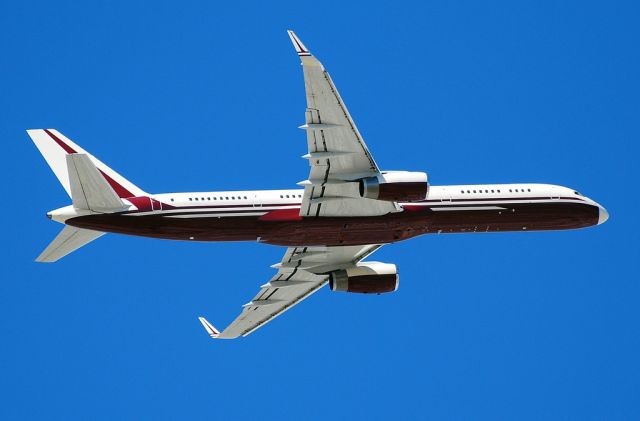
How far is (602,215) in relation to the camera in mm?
69125

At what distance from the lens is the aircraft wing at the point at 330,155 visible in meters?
53.2

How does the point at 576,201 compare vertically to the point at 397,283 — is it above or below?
above

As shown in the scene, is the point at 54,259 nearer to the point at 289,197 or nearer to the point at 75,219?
the point at 75,219

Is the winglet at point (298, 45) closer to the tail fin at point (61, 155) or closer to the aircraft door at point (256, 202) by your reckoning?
the aircraft door at point (256, 202)

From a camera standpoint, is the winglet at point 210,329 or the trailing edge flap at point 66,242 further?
the winglet at point 210,329

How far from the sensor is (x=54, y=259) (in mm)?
60781

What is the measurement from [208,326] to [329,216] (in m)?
15.5

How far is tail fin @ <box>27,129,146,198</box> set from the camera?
61562 millimetres

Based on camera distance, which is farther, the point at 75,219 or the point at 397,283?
the point at 397,283

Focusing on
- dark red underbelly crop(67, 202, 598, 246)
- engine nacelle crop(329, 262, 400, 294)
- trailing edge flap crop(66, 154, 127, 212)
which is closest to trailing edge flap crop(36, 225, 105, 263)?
dark red underbelly crop(67, 202, 598, 246)

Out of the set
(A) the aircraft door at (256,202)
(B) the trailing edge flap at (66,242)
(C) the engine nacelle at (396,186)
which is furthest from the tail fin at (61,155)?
(C) the engine nacelle at (396,186)

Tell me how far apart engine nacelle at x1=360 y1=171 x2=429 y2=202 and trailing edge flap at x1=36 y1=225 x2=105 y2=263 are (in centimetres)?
1329

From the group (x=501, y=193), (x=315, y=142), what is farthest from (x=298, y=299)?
(x=315, y=142)

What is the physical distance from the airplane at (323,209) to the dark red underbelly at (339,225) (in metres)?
0.05
